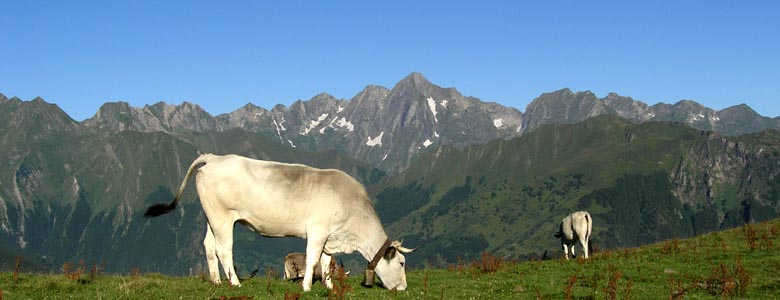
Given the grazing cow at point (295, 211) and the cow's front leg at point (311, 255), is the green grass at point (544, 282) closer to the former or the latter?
the cow's front leg at point (311, 255)

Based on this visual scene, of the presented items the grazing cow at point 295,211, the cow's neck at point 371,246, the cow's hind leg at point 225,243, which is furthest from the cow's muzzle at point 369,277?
the cow's hind leg at point 225,243

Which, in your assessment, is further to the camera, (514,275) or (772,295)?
(514,275)

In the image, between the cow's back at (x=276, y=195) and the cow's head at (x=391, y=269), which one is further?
A: the cow's head at (x=391, y=269)

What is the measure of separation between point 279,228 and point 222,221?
72.3 inches

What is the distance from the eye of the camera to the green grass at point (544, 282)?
19312mm

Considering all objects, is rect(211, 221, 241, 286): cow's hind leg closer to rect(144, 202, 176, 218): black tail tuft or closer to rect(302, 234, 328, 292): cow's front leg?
rect(144, 202, 176, 218): black tail tuft

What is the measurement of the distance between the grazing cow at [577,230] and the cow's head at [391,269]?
19.7 metres

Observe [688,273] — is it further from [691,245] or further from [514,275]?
[691,245]

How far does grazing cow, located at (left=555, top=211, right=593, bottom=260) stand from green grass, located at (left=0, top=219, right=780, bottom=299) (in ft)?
16.8

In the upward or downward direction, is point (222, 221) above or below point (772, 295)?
above

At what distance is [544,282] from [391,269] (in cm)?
684

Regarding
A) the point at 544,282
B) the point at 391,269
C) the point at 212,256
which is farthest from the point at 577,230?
the point at 212,256

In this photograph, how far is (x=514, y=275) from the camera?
93.2 feet

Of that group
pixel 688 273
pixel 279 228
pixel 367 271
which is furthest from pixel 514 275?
pixel 279 228
